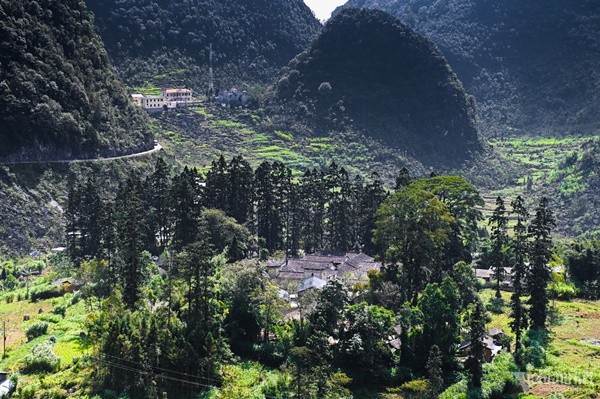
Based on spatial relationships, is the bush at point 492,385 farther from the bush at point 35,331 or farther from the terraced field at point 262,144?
the terraced field at point 262,144

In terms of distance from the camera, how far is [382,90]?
18225cm

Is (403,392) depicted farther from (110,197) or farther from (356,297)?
(110,197)

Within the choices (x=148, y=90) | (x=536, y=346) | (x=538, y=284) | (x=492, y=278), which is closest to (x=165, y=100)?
(x=148, y=90)

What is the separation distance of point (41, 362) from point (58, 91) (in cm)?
7149

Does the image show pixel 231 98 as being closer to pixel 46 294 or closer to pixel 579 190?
pixel 579 190

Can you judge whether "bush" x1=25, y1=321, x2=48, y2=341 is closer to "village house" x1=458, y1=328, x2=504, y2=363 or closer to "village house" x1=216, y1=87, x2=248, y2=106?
"village house" x1=458, y1=328, x2=504, y2=363

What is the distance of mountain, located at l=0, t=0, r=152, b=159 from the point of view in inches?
3900

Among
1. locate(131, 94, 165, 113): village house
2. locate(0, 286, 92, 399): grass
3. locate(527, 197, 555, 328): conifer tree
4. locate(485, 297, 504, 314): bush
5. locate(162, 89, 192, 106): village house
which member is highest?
locate(162, 89, 192, 106): village house

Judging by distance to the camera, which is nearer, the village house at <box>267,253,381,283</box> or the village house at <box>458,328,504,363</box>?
the village house at <box>458,328,504,363</box>

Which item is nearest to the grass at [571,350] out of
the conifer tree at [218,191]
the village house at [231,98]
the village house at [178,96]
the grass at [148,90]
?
the conifer tree at [218,191]

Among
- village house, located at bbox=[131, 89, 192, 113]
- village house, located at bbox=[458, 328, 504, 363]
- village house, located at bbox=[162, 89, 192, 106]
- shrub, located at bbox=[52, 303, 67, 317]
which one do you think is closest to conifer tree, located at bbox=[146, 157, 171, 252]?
shrub, located at bbox=[52, 303, 67, 317]

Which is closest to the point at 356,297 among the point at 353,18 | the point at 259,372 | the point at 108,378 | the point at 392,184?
the point at 259,372

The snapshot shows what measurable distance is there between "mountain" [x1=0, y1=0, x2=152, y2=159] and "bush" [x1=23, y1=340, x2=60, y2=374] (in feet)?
179

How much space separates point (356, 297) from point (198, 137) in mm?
105476
